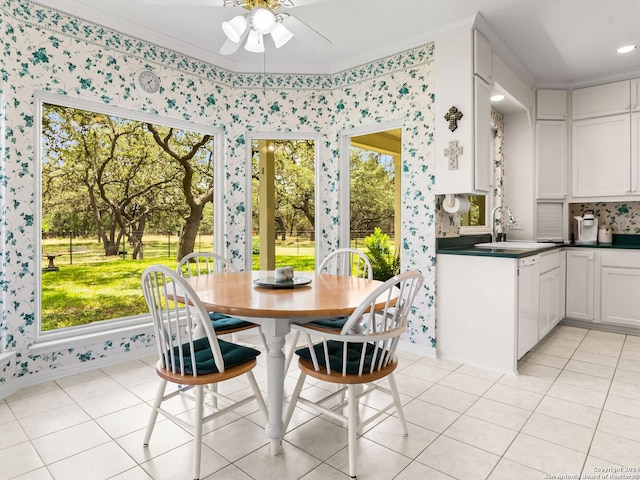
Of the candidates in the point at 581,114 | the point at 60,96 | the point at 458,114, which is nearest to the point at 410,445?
the point at 458,114

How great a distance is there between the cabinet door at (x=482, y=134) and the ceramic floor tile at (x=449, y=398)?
152 cm

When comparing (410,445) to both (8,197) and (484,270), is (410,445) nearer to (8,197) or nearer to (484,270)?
(484,270)

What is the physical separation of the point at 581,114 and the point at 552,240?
4.47ft

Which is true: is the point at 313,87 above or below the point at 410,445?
above

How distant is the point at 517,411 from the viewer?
2.37 metres

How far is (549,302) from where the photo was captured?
12.1 feet

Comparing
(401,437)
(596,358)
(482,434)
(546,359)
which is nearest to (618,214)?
(596,358)

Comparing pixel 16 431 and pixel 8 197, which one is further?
pixel 8 197

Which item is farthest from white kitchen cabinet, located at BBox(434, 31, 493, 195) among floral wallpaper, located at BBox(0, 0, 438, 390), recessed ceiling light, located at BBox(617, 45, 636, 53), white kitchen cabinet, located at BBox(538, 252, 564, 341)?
recessed ceiling light, located at BBox(617, 45, 636, 53)

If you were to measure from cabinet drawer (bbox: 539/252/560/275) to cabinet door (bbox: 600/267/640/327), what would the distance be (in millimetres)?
511

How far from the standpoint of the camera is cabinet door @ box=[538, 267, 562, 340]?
3442 millimetres

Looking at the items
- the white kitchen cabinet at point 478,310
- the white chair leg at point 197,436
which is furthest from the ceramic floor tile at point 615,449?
the white chair leg at point 197,436

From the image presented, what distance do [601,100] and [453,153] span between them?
7.37 ft

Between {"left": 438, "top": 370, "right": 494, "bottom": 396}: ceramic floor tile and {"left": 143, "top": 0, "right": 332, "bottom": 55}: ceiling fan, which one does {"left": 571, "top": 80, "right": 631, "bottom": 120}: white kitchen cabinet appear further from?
{"left": 143, "top": 0, "right": 332, "bottom": 55}: ceiling fan
